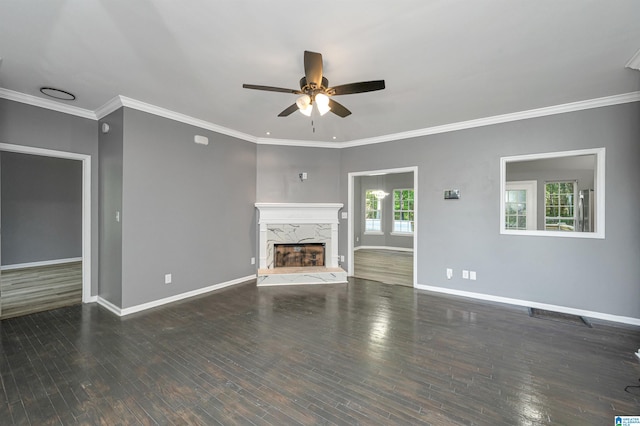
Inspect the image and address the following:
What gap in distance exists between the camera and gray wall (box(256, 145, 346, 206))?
5.51m

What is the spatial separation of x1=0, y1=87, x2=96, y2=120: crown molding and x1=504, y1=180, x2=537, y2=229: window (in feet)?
28.3

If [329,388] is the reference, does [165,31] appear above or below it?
above

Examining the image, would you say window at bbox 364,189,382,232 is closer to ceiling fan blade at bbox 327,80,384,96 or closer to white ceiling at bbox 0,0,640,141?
white ceiling at bbox 0,0,640,141

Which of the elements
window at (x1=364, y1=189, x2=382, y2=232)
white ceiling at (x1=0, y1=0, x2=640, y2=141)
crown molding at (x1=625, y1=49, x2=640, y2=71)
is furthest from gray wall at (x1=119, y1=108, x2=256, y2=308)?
window at (x1=364, y1=189, x2=382, y2=232)

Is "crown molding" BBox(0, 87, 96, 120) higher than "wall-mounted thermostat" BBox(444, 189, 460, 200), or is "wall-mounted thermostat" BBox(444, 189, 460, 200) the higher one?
"crown molding" BBox(0, 87, 96, 120)

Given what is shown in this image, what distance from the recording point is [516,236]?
404 centimetres

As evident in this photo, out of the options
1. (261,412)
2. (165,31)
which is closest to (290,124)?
(165,31)

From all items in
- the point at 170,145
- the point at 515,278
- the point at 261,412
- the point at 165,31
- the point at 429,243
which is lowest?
the point at 261,412

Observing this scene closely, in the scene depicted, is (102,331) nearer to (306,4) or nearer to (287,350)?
(287,350)

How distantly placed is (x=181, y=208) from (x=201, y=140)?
1.17 metres

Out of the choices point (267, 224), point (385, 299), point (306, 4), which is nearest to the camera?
point (306, 4)

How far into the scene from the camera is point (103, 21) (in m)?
2.08

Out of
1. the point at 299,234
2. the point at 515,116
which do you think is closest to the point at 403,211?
the point at 299,234

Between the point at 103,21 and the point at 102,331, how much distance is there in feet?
10.3
